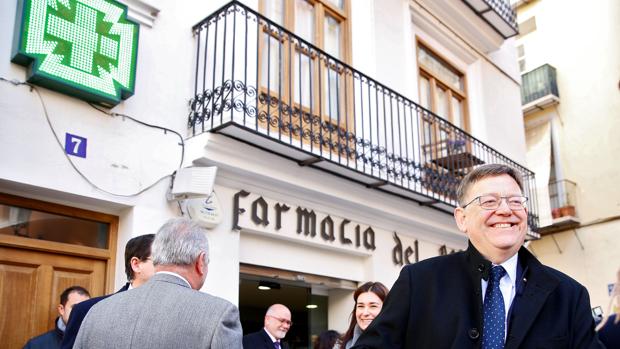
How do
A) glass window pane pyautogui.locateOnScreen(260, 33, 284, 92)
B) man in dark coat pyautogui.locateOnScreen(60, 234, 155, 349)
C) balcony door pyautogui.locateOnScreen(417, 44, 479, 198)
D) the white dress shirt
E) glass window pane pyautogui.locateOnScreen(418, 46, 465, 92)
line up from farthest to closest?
glass window pane pyautogui.locateOnScreen(418, 46, 465, 92) → balcony door pyautogui.locateOnScreen(417, 44, 479, 198) → glass window pane pyautogui.locateOnScreen(260, 33, 284, 92) → man in dark coat pyautogui.locateOnScreen(60, 234, 155, 349) → the white dress shirt

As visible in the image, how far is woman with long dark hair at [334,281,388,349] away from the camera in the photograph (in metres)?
4.83

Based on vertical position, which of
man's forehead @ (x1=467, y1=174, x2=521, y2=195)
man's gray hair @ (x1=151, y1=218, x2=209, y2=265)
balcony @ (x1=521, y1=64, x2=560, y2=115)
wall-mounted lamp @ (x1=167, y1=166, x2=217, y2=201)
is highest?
balcony @ (x1=521, y1=64, x2=560, y2=115)

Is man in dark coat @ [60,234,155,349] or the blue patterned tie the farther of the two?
man in dark coat @ [60,234,155,349]

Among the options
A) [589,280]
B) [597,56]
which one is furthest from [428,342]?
[597,56]

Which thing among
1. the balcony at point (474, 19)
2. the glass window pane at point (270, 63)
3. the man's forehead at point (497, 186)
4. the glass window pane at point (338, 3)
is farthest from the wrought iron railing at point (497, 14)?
the man's forehead at point (497, 186)

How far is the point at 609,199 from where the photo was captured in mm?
16078

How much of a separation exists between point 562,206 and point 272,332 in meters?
12.2

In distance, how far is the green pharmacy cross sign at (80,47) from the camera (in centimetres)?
533

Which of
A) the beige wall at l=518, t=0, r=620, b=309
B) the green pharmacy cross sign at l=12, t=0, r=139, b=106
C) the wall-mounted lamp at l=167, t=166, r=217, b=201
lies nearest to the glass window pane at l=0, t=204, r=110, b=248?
the wall-mounted lamp at l=167, t=166, r=217, b=201

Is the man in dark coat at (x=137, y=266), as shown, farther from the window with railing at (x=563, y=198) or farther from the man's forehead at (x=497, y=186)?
the window with railing at (x=563, y=198)

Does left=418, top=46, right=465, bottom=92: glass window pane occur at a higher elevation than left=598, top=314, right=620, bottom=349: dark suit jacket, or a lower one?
higher

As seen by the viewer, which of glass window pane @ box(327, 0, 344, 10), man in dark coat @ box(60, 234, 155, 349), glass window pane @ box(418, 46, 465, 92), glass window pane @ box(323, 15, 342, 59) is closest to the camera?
man in dark coat @ box(60, 234, 155, 349)

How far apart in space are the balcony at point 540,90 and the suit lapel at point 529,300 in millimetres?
16617

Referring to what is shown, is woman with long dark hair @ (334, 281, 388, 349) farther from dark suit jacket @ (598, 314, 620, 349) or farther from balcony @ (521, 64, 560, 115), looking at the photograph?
balcony @ (521, 64, 560, 115)
